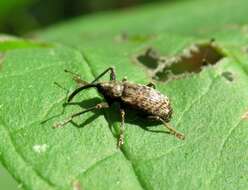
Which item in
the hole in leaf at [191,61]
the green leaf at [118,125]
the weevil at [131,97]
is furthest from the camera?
the hole in leaf at [191,61]

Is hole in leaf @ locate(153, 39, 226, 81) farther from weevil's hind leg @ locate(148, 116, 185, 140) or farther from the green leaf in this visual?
weevil's hind leg @ locate(148, 116, 185, 140)

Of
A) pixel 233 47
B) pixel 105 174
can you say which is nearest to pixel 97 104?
pixel 105 174

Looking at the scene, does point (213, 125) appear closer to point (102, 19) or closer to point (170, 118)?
point (170, 118)

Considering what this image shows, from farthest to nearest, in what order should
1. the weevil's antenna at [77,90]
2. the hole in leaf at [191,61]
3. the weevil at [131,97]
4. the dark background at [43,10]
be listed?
the dark background at [43,10] → the hole in leaf at [191,61] → the weevil at [131,97] → the weevil's antenna at [77,90]

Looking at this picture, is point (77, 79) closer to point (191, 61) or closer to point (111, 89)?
point (111, 89)

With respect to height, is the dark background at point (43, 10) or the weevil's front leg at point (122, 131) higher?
the weevil's front leg at point (122, 131)

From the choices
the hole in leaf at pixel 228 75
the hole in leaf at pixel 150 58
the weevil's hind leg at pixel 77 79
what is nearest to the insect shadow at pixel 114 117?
the weevil's hind leg at pixel 77 79

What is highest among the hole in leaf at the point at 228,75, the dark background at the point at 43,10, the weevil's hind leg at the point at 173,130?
the hole in leaf at the point at 228,75

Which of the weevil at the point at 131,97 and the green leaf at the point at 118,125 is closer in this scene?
the green leaf at the point at 118,125

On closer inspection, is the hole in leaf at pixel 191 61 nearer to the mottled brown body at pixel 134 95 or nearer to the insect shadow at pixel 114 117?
the mottled brown body at pixel 134 95

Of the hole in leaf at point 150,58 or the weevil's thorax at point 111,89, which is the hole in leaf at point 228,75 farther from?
the weevil's thorax at point 111,89
